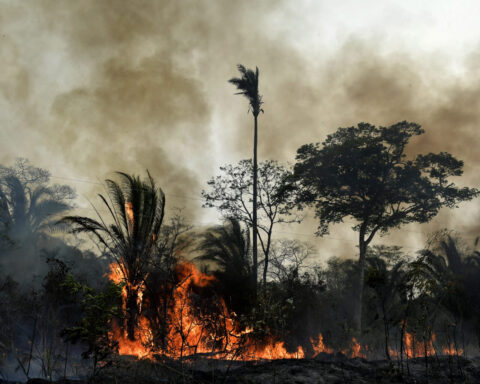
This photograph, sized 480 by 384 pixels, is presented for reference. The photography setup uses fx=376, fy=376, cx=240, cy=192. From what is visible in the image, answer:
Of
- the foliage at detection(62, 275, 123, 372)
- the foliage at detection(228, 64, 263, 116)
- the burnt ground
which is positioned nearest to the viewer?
the foliage at detection(62, 275, 123, 372)

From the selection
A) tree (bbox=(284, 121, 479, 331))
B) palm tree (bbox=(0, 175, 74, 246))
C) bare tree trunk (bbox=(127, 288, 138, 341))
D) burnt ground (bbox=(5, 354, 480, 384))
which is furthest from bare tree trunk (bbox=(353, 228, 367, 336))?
palm tree (bbox=(0, 175, 74, 246))

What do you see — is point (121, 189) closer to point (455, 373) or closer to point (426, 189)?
point (455, 373)

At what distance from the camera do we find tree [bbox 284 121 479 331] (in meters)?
23.0

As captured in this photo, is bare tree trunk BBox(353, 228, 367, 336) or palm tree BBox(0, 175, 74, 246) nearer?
bare tree trunk BBox(353, 228, 367, 336)

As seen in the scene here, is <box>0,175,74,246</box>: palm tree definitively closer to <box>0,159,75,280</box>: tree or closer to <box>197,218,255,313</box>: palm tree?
<box>0,159,75,280</box>: tree

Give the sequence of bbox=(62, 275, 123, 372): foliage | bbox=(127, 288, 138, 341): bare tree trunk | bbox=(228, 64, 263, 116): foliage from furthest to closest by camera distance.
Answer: bbox=(228, 64, 263, 116): foliage < bbox=(127, 288, 138, 341): bare tree trunk < bbox=(62, 275, 123, 372): foliage

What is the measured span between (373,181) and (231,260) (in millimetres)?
10976

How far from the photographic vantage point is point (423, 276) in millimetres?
7301

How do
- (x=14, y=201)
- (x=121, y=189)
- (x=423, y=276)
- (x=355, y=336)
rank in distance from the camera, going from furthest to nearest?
1. (x=14, y=201)
2. (x=355, y=336)
3. (x=121, y=189)
4. (x=423, y=276)

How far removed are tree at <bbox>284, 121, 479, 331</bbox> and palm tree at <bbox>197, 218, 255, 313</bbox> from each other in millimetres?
6764

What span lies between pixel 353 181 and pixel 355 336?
9.43 meters

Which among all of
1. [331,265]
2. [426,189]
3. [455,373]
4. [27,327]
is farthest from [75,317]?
[331,265]

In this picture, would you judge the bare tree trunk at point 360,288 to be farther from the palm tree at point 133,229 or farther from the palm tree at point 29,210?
the palm tree at point 29,210

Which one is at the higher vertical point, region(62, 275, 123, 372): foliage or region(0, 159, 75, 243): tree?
region(0, 159, 75, 243): tree
